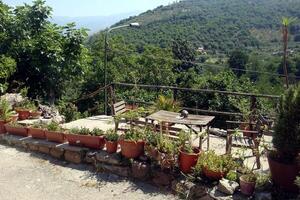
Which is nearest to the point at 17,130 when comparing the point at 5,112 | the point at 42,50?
the point at 5,112

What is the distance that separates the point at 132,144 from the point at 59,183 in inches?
43.9

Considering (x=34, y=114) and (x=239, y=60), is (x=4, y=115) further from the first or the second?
(x=239, y=60)

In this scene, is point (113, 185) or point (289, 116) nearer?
point (289, 116)

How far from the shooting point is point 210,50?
58656 millimetres

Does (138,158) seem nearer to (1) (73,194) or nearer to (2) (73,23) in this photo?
(1) (73,194)

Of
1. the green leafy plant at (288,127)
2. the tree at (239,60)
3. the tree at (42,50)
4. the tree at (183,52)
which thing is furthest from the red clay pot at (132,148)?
the tree at (239,60)

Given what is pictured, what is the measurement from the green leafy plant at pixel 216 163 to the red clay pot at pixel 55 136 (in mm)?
2334

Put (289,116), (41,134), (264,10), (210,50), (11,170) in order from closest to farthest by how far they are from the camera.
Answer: (289,116) < (11,170) < (41,134) < (210,50) < (264,10)

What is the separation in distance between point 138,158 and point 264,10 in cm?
7819

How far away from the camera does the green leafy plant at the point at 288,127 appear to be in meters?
3.96

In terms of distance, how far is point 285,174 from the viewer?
400 centimetres

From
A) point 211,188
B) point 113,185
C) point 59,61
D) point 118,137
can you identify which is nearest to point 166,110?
point 118,137

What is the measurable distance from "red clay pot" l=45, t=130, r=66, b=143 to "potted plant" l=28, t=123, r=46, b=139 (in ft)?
0.38

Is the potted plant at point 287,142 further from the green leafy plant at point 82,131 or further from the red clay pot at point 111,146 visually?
the green leafy plant at point 82,131
